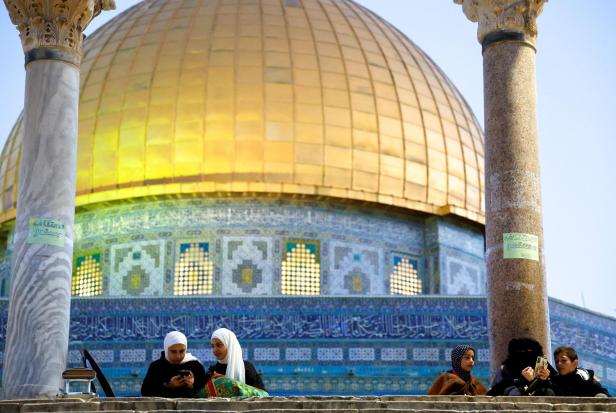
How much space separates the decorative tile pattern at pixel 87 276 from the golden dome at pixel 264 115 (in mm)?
717

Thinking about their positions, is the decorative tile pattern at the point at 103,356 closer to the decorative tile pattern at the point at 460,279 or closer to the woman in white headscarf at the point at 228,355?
the decorative tile pattern at the point at 460,279

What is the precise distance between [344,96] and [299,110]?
669mm

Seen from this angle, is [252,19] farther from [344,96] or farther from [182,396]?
[182,396]

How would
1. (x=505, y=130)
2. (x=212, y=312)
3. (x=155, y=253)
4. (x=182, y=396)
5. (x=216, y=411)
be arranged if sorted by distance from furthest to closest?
(x=155, y=253)
(x=212, y=312)
(x=505, y=130)
(x=182, y=396)
(x=216, y=411)

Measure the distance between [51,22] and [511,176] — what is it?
3.61 m

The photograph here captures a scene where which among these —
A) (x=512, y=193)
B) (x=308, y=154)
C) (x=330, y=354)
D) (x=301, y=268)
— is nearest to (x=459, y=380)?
(x=512, y=193)

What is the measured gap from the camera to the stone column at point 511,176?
952 centimetres

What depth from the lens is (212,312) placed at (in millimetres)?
15797

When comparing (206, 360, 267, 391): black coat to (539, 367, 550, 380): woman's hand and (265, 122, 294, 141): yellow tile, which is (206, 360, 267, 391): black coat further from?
(265, 122, 294, 141): yellow tile

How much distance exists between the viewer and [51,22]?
10516mm

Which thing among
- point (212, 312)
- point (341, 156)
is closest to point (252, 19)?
point (341, 156)

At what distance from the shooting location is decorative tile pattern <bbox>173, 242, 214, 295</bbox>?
666 inches

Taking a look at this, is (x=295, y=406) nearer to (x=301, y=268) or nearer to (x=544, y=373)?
(x=544, y=373)

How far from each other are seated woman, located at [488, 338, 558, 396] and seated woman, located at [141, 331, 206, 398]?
1635 mm
